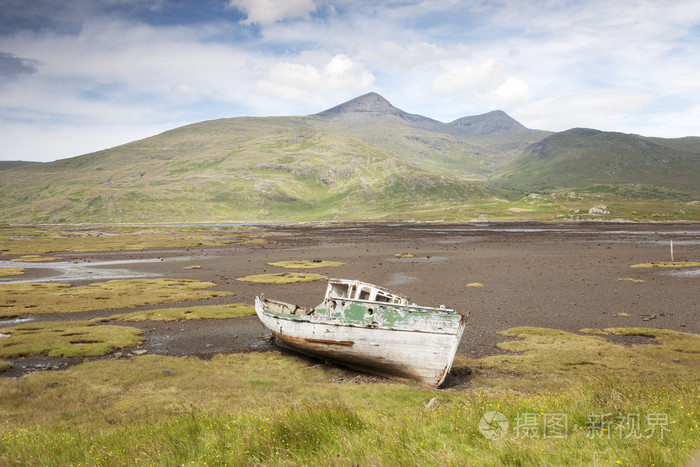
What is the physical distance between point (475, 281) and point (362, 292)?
81.1 ft

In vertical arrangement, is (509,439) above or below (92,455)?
above

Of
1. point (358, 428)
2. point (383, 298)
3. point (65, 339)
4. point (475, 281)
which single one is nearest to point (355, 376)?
point (383, 298)

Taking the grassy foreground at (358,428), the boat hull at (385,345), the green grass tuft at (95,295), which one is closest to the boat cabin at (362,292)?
the boat hull at (385,345)

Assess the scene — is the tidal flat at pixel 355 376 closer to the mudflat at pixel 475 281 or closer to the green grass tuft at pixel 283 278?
the mudflat at pixel 475 281

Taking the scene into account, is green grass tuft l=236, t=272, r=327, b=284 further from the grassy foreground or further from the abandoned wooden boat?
the grassy foreground

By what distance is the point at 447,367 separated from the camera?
1808 centimetres

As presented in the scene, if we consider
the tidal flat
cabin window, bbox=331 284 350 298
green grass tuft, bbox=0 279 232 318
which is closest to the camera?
the tidal flat

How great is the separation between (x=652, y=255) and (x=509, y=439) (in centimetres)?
6993

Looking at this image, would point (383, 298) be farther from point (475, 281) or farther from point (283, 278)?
point (283, 278)

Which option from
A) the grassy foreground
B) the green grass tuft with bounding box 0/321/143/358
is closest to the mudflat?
the green grass tuft with bounding box 0/321/143/358

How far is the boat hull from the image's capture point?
720 inches

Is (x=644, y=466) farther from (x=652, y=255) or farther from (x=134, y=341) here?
(x=652, y=255)

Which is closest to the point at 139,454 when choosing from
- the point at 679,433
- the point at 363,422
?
the point at 363,422

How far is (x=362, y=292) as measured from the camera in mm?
24266
